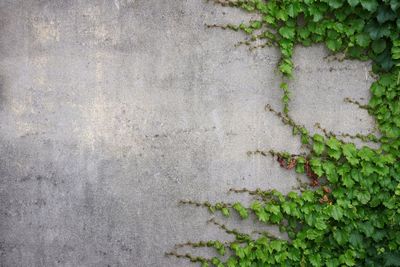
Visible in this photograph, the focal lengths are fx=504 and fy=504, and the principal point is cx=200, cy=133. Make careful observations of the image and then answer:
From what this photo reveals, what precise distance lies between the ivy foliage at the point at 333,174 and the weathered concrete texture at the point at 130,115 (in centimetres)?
11

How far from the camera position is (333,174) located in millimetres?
3900

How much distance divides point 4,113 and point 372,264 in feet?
10.2

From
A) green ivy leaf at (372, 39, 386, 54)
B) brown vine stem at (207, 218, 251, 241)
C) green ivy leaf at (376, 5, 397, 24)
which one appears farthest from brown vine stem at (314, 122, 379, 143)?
brown vine stem at (207, 218, 251, 241)

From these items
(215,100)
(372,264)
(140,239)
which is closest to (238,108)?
(215,100)

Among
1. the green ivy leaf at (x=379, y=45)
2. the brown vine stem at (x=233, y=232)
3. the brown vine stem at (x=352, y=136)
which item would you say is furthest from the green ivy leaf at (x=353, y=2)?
the brown vine stem at (x=233, y=232)

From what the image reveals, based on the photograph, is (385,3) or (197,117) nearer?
(385,3)

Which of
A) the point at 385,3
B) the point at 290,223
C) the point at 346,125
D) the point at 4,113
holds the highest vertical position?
the point at 385,3

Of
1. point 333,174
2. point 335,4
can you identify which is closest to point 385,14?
point 335,4

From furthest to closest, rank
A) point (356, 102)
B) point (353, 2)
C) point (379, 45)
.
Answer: point (356, 102) → point (379, 45) → point (353, 2)

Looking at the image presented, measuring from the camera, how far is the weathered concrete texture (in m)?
3.96

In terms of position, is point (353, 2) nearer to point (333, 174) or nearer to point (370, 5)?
point (370, 5)

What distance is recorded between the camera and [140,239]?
4.02 meters

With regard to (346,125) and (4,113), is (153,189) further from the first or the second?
(346,125)

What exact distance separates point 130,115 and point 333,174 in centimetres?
165
